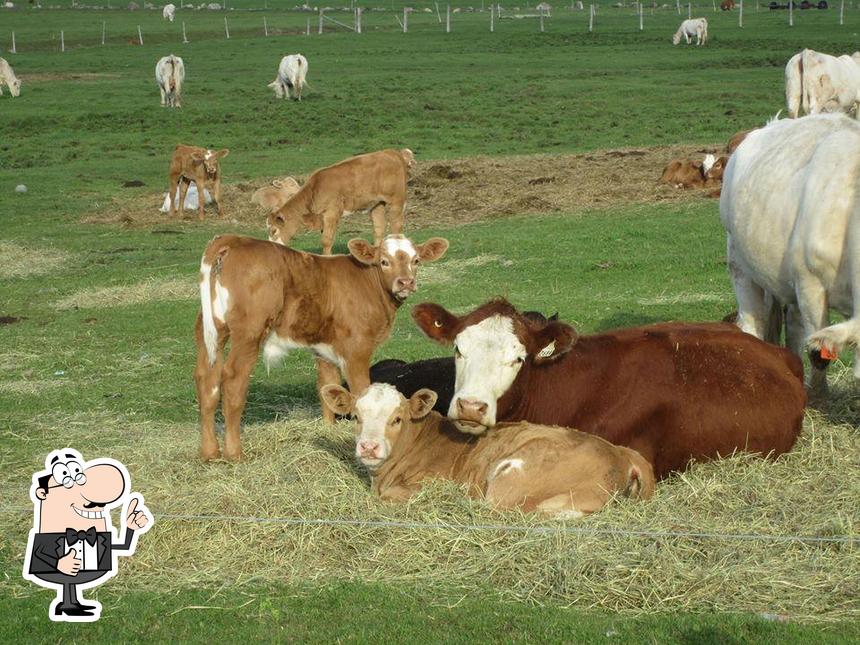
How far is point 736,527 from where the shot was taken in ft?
22.7

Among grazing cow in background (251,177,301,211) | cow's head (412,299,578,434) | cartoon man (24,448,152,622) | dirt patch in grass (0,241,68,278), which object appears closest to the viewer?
cartoon man (24,448,152,622)

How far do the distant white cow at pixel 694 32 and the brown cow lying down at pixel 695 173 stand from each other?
39.2m

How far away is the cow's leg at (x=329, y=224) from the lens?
A: 1812 cm

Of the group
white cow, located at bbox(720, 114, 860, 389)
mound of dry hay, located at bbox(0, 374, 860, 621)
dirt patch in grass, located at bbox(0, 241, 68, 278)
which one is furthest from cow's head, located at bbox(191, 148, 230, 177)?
mound of dry hay, located at bbox(0, 374, 860, 621)

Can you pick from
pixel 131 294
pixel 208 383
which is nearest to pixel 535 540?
pixel 208 383

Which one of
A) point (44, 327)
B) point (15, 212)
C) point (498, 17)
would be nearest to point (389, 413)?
point (44, 327)

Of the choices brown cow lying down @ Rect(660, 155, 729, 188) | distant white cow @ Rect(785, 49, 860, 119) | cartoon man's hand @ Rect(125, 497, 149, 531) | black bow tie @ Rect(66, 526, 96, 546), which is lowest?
black bow tie @ Rect(66, 526, 96, 546)

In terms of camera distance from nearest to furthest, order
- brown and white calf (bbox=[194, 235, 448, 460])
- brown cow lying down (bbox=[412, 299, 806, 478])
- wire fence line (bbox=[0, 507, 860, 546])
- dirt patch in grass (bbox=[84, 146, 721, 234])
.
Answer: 1. wire fence line (bbox=[0, 507, 860, 546])
2. brown cow lying down (bbox=[412, 299, 806, 478])
3. brown and white calf (bbox=[194, 235, 448, 460])
4. dirt patch in grass (bbox=[84, 146, 721, 234])

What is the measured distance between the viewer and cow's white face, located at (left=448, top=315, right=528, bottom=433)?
7.60m

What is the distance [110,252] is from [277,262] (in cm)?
1056

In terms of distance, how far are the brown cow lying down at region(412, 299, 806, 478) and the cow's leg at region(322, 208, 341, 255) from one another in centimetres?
1012

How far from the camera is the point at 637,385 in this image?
26.4ft

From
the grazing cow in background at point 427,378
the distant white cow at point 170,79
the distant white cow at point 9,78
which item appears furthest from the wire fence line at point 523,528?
the distant white cow at point 9,78

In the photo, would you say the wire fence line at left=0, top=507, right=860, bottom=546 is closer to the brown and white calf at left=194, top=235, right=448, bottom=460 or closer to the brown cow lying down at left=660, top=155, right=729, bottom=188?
the brown and white calf at left=194, top=235, right=448, bottom=460
